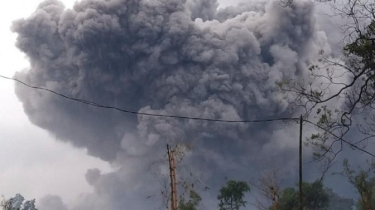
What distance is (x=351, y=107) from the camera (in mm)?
11055

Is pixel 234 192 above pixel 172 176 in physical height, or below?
above

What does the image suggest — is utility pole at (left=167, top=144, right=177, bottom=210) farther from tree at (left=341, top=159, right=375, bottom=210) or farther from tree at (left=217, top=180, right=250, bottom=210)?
tree at (left=217, top=180, right=250, bottom=210)

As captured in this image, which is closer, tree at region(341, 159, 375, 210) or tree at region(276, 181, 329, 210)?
tree at region(341, 159, 375, 210)

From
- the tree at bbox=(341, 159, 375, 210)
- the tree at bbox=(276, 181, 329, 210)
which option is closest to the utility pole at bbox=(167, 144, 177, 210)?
the tree at bbox=(341, 159, 375, 210)

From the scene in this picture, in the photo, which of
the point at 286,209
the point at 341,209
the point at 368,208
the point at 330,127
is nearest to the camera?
the point at 330,127

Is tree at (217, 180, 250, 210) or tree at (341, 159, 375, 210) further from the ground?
tree at (217, 180, 250, 210)

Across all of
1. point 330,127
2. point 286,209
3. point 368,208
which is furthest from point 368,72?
point 286,209

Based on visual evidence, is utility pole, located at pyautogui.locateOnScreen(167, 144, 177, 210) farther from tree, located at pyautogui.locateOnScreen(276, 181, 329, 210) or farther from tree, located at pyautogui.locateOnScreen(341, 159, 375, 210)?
tree, located at pyautogui.locateOnScreen(276, 181, 329, 210)

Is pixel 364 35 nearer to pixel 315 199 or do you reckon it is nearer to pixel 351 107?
pixel 351 107

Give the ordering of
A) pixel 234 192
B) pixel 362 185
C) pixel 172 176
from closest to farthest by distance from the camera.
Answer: pixel 172 176 < pixel 362 185 < pixel 234 192

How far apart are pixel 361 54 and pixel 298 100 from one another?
68.5 inches

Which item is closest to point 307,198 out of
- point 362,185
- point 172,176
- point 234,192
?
point 234,192

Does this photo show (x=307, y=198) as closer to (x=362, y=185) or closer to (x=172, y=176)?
(x=362, y=185)

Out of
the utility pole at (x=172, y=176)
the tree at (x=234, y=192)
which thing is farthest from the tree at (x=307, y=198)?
the utility pole at (x=172, y=176)
